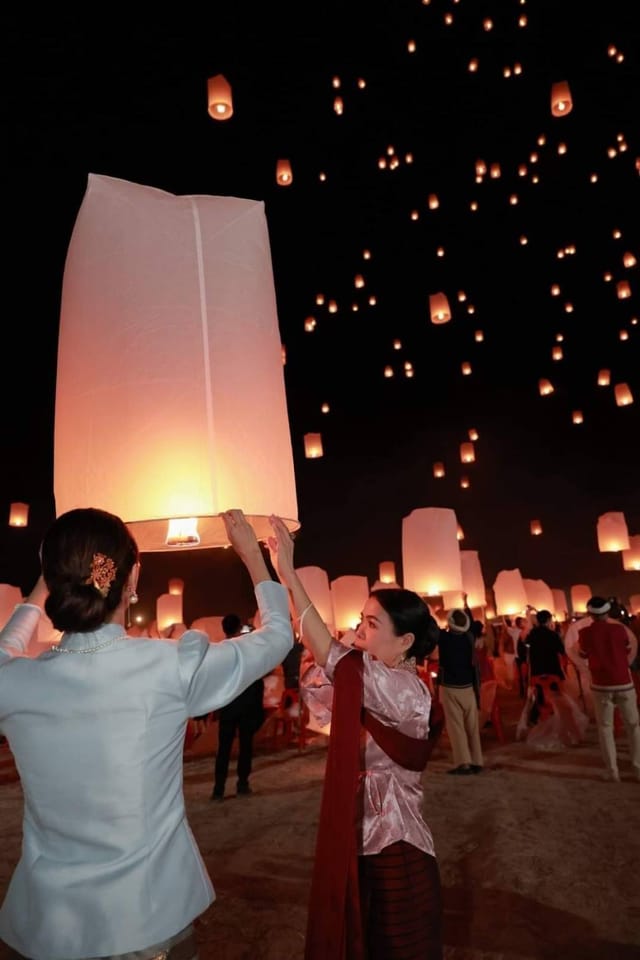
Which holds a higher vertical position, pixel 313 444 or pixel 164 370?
pixel 313 444

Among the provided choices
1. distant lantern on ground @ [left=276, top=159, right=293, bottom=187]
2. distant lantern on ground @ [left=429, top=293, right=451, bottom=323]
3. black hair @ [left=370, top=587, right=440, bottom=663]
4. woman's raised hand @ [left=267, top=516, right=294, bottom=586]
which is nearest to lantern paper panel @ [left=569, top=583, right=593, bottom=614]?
distant lantern on ground @ [left=429, top=293, right=451, bottom=323]

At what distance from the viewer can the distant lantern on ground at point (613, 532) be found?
13.6 metres

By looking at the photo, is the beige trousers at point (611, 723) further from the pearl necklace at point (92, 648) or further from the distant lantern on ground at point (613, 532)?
the distant lantern on ground at point (613, 532)

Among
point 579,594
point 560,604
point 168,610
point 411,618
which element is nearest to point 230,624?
point 411,618

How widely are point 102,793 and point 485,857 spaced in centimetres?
336

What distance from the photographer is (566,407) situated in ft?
58.3

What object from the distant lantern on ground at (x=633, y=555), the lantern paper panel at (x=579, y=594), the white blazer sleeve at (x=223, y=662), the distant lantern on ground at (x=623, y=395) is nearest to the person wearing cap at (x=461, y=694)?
the white blazer sleeve at (x=223, y=662)

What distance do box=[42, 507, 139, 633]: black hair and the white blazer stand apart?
0.04 metres

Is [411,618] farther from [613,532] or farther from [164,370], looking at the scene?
[613,532]

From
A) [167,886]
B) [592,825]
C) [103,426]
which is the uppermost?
[103,426]

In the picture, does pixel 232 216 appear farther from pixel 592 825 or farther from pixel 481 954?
pixel 592 825

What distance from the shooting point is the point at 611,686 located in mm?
5742

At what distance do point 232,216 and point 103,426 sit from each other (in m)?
0.66

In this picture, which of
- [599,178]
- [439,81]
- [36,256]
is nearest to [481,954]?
[36,256]
